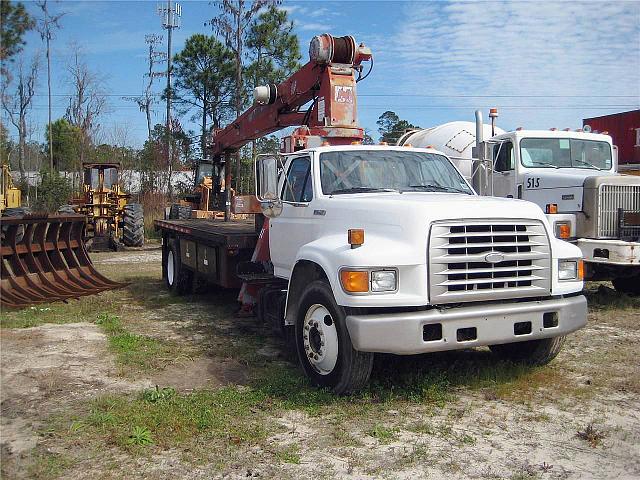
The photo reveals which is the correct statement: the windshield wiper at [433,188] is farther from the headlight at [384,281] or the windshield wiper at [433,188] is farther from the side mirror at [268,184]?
the headlight at [384,281]

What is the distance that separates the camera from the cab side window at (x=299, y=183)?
6.32m

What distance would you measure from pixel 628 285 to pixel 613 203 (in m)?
1.92

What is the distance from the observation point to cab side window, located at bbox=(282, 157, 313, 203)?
20.7 feet

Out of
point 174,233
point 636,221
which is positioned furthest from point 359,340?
point 174,233

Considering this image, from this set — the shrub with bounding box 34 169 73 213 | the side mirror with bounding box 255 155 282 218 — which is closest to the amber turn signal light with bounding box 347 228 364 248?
the side mirror with bounding box 255 155 282 218

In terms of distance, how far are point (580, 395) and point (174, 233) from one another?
7.67 metres

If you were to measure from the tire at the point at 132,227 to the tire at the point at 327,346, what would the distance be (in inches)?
605

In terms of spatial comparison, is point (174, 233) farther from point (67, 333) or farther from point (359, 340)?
point (359, 340)

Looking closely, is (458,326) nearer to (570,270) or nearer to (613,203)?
(570,270)

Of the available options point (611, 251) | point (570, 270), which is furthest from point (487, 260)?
point (611, 251)

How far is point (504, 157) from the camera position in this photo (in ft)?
35.0

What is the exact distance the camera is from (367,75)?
880 centimetres

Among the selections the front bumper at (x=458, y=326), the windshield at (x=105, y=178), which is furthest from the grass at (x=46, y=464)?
the windshield at (x=105, y=178)

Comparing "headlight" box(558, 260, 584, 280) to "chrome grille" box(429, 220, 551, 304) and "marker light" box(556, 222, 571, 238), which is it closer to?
"chrome grille" box(429, 220, 551, 304)
